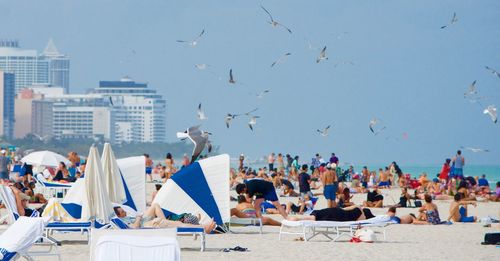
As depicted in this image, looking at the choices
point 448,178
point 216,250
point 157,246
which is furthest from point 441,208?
point 157,246

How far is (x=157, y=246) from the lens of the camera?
910 centimetres

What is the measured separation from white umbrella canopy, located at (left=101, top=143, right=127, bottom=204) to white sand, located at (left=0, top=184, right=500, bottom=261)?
1052 mm

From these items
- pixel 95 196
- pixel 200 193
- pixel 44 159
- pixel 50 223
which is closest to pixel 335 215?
pixel 200 193

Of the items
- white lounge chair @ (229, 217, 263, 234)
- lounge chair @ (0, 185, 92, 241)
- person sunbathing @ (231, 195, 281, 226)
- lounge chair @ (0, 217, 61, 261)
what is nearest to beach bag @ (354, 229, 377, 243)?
white lounge chair @ (229, 217, 263, 234)

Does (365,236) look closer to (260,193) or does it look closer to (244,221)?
(260,193)

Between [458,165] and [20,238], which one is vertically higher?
[458,165]

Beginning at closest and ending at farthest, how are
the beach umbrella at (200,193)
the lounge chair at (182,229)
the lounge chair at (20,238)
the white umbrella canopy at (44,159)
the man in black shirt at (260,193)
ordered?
the lounge chair at (20,238) < the lounge chair at (182,229) < the beach umbrella at (200,193) < the man in black shirt at (260,193) < the white umbrella canopy at (44,159)

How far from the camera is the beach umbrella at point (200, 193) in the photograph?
14.9 meters

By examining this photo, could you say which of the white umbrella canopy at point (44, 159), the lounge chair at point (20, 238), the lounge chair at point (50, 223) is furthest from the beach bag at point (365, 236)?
the white umbrella canopy at point (44, 159)

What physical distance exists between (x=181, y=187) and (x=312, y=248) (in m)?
2.11

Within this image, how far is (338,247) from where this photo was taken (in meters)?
14.0

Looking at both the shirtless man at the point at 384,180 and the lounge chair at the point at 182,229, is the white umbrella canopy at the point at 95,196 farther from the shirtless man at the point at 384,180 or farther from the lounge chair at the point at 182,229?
the shirtless man at the point at 384,180

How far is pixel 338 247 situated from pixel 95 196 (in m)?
2.88

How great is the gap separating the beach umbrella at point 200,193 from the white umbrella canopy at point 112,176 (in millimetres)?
1257
